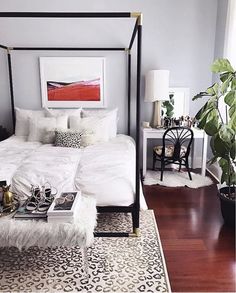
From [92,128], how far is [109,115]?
1.31 feet

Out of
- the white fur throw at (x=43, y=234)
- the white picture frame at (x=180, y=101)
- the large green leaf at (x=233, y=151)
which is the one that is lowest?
the white fur throw at (x=43, y=234)

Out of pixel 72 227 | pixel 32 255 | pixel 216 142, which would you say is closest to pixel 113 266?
pixel 72 227

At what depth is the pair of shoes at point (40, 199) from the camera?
174 cm

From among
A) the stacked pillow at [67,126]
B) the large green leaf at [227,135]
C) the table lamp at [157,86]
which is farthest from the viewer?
the table lamp at [157,86]

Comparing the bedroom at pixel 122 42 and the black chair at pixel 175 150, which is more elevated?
the bedroom at pixel 122 42

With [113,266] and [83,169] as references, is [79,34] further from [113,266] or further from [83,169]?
[113,266]

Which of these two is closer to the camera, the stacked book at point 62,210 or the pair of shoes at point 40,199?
the stacked book at point 62,210

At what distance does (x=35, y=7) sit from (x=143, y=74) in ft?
5.97

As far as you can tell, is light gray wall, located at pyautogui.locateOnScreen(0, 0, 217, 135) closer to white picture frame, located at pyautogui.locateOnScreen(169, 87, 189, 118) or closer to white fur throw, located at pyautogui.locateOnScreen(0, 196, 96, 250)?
white picture frame, located at pyautogui.locateOnScreen(169, 87, 189, 118)

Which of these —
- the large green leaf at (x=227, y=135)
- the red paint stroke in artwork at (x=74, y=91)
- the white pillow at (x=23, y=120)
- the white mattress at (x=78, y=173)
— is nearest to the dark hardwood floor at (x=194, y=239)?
the white mattress at (x=78, y=173)

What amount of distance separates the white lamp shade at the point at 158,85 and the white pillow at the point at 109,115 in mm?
560

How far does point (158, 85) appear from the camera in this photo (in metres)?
3.59

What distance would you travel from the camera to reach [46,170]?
2.18 m

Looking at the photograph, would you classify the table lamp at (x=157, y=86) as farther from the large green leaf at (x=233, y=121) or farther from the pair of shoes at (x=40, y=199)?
the pair of shoes at (x=40, y=199)
